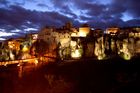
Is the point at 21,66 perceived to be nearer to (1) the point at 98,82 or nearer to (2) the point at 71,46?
(2) the point at 71,46

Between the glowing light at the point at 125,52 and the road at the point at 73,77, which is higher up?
the glowing light at the point at 125,52

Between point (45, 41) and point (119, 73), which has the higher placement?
point (45, 41)

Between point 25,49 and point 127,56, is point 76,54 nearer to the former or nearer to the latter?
point 127,56

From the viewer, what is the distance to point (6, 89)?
178 ft

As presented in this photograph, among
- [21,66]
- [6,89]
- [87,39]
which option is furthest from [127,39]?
[6,89]

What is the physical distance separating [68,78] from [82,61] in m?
9.35

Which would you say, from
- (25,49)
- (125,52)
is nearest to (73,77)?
(125,52)

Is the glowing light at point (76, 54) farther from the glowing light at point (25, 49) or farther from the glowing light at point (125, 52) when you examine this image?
the glowing light at point (25, 49)

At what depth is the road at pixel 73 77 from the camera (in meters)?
53.8

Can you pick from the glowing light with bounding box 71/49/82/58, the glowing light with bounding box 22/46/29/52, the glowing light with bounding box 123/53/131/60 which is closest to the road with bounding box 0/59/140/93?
the glowing light with bounding box 123/53/131/60

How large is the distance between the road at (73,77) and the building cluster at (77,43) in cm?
808

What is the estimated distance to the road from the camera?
53.8 metres

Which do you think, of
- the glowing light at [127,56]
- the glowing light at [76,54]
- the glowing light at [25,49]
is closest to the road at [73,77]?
the glowing light at [127,56]

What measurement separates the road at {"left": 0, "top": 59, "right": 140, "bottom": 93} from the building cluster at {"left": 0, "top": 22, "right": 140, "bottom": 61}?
808 cm
